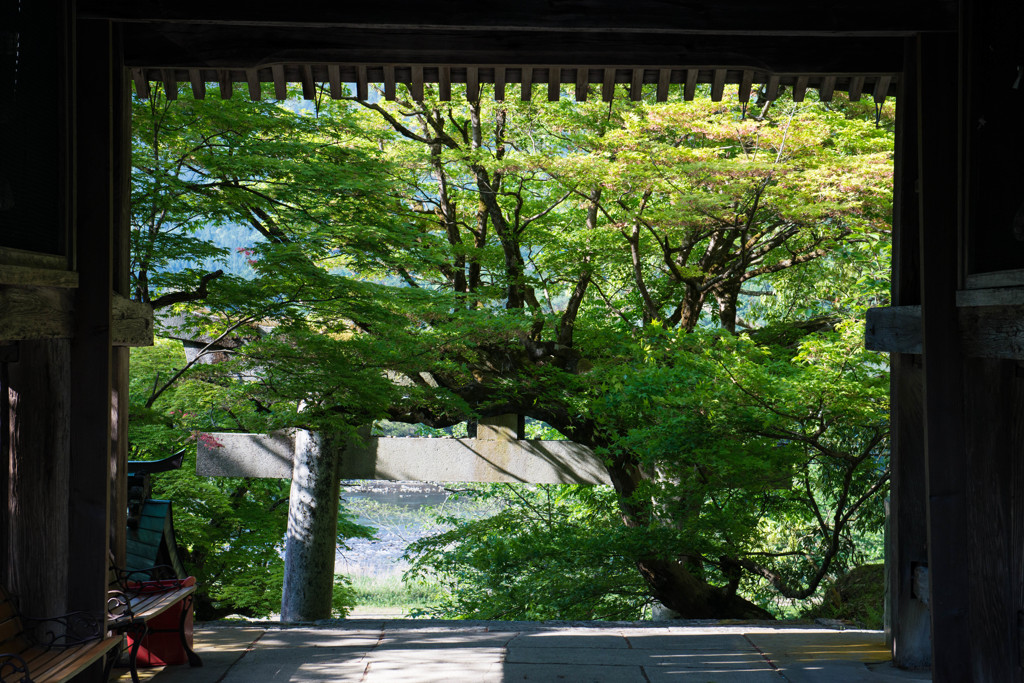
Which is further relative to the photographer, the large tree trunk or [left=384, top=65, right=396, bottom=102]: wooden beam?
the large tree trunk

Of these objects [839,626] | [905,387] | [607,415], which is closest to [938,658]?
[905,387]

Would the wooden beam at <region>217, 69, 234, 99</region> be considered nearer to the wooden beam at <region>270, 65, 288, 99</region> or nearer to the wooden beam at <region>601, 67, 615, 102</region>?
the wooden beam at <region>270, 65, 288, 99</region>

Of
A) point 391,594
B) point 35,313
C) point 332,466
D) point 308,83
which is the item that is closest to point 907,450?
point 308,83

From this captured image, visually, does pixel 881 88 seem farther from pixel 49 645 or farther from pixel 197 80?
pixel 49 645

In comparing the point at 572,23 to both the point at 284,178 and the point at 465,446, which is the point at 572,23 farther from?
the point at 465,446

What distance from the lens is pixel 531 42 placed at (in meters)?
3.67

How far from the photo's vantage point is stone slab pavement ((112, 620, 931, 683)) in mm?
3861

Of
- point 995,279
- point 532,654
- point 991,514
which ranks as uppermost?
point 995,279

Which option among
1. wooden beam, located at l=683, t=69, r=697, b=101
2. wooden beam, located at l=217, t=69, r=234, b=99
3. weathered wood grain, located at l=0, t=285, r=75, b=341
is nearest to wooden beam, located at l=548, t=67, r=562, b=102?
wooden beam, located at l=683, t=69, r=697, b=101

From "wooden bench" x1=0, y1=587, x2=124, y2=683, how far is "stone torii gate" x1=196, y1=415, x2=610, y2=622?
17.7ft

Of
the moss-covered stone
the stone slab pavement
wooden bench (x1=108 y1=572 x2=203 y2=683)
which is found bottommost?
the moss-covered stone

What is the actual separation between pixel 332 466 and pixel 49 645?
6.05 metres

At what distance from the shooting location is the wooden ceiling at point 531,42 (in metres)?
3.25

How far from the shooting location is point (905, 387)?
3883 mm
